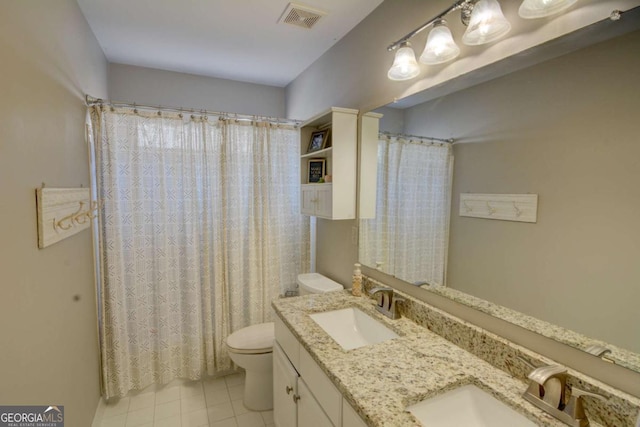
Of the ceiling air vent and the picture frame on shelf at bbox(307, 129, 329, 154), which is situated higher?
the ceiling air vent

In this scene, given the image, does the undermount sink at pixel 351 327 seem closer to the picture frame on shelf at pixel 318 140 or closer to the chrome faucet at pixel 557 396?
the chrome faucet at pixel 557 396

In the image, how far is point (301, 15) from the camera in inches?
71.0

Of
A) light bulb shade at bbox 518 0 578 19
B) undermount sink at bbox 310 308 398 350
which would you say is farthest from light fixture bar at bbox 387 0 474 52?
undermount sink at bbox 310 308 398 350

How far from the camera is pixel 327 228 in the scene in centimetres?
230

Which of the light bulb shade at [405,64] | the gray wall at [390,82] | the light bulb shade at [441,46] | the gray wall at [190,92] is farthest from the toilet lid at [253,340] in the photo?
the gray wall at [190,92]

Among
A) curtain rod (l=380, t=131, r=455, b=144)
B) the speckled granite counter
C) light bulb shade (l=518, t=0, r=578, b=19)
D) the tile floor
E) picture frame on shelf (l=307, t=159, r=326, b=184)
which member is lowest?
the tile floor

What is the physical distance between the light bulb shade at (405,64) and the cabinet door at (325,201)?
2.47ft

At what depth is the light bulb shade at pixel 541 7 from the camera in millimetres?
884

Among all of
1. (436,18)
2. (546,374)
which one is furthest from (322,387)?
(436,18)

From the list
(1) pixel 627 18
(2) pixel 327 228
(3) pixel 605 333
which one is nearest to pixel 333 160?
(2) pixel 327 228

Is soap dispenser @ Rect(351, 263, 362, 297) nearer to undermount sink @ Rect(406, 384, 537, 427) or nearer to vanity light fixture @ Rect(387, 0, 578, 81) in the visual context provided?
undermount sink @ Rect(406, 384, 537, 427)

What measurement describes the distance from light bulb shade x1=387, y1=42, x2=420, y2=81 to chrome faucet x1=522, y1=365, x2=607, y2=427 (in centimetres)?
129

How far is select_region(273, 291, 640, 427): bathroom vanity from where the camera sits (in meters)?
0.81

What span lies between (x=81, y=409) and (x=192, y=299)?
2.68 ft
